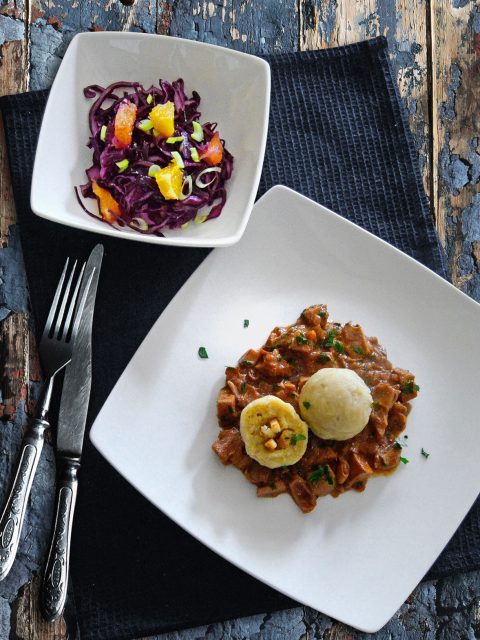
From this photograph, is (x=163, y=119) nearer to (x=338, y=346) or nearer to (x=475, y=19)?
(x=338, y=346)

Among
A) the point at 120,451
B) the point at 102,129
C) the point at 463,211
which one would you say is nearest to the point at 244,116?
the point at 102,129

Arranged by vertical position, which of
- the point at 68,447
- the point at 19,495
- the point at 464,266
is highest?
the point at 464,266

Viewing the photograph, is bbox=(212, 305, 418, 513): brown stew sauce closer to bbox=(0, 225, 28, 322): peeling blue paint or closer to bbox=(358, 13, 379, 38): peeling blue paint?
bbox=(0, 225, 28, 322): peeling blue paint

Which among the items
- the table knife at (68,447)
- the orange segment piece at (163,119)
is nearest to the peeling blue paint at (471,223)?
the orange segment piece at (163,119)

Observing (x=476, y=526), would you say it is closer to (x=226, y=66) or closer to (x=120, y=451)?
(x=120, y=451)

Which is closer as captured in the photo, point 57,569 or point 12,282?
point 57,569

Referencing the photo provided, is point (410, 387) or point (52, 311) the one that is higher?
point (52, 311)

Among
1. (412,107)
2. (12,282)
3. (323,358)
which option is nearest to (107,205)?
(12,282)
